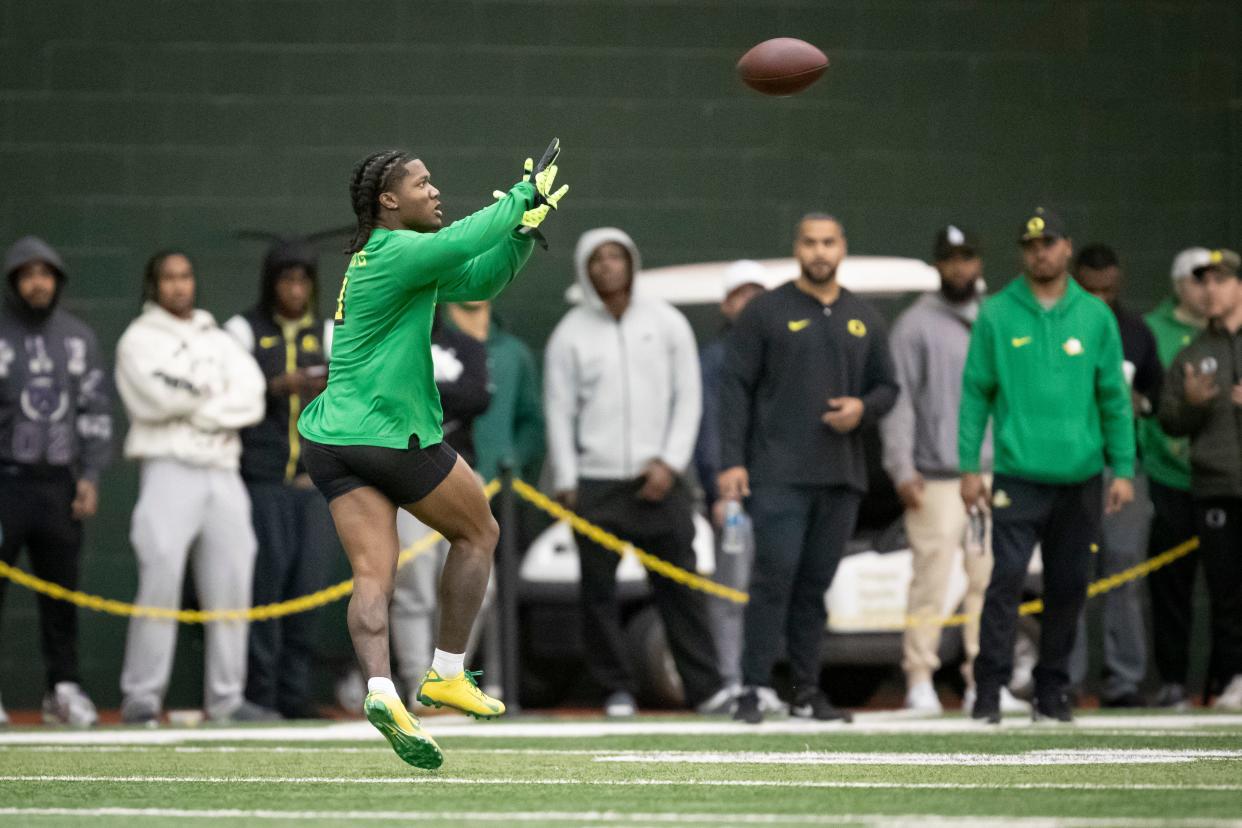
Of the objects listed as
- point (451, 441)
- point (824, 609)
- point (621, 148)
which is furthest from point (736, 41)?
point (824, 609)

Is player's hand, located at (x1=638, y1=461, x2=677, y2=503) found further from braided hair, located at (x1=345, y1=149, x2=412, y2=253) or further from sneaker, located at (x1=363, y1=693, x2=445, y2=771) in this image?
sneaker, located at (x1=363, y1=693, x2=445, y2=771)

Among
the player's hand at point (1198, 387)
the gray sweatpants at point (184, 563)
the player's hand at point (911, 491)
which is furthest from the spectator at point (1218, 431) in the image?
the gray sweatpants at point (184, 563)

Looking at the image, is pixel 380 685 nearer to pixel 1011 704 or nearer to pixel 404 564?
pixel 404 564

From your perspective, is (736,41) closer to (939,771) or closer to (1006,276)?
(1006,276)

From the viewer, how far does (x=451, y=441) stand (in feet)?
38.6

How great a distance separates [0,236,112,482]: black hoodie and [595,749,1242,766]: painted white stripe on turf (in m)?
4.32

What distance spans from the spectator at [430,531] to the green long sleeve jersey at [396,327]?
3990 mm

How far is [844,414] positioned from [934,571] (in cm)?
173

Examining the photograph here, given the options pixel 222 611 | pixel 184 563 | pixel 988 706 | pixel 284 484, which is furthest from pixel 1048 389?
pixel 184 563

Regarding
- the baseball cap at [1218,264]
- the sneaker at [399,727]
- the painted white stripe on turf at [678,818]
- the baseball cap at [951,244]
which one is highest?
the baseball cap at [951,244]

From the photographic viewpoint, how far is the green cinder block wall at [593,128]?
13.1m

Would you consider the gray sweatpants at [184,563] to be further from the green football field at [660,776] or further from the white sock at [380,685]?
the white sock at [380,685]

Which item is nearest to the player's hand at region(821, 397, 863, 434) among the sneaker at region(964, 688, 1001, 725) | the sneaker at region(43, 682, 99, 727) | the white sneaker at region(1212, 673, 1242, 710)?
the sneaker at region(964, 688, 1001, 725)

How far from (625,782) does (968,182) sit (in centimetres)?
764
